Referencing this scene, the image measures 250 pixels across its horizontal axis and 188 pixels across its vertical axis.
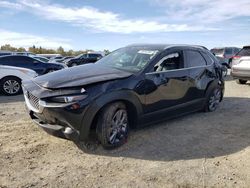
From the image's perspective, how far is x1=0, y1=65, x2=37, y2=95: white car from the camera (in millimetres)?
9547

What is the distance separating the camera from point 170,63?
570 centimetres

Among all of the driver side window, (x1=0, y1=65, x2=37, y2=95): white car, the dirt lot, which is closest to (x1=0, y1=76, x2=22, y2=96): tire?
(x1=0, y1=65, x2=37, y2=95): white car

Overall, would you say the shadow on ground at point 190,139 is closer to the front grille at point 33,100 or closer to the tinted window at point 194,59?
the front grille at point 33,100

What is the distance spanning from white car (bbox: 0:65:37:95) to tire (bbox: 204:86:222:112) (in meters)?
5.66

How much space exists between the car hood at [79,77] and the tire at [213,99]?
2.78 m

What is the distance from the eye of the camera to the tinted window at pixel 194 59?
619 cm

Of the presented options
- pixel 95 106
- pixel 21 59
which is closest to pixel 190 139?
pixel 95 106

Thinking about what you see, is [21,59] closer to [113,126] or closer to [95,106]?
[113,126]

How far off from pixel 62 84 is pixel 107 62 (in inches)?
66.6

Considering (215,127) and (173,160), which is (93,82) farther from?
(215,127)

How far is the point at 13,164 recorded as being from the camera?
403 cm

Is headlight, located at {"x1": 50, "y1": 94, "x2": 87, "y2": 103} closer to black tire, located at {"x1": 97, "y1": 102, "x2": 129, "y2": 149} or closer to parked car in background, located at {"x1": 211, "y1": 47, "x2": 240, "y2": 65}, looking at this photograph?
black tire, located at {"x1": 97, "y1": 102, "x2": 129, "y2": 149}

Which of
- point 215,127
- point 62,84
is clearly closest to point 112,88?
point 62,84

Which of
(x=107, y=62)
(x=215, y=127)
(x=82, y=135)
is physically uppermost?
(x=107, y=62)
